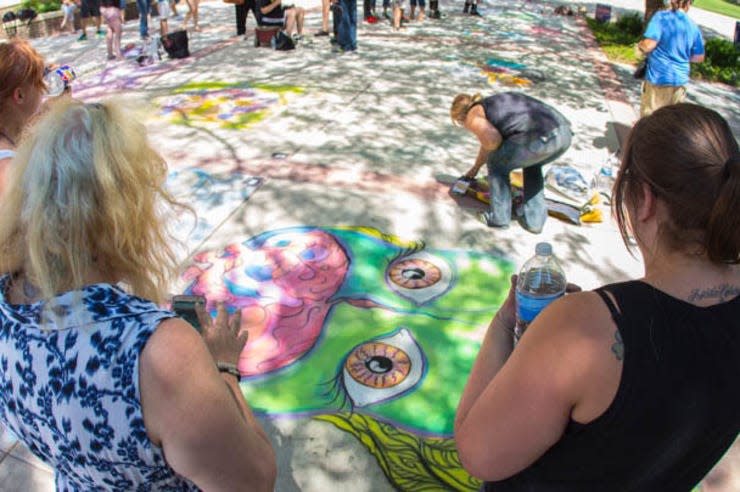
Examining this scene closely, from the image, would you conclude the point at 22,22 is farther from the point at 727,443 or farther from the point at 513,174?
the point at 727,443

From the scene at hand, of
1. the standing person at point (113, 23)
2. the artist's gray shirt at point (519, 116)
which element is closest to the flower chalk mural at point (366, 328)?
the artist's gray shirt at point (519, 116)

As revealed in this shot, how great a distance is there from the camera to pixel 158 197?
1.43 metres

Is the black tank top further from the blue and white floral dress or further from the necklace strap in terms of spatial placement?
the necklace strap

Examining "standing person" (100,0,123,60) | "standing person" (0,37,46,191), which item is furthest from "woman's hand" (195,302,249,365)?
Answer: "standing person" (100,0,123,60)

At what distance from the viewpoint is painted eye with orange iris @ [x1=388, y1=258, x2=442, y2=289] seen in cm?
358

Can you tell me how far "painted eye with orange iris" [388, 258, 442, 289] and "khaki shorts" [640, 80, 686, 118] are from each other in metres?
3.28

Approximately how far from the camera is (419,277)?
144 inches

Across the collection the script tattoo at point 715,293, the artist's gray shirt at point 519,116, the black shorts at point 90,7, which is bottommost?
the artist's gray shirt at point 519,116

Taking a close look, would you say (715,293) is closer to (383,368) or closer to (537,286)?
(537,286)

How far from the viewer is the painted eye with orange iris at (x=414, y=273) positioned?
11.8 ft

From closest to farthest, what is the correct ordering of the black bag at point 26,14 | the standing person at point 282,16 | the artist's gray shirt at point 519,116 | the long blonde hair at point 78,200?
the long blonde hair at point 78,200, the artist's gray shirt at point 519,116, the standing person at point 282,16, the black bag at point 26,14

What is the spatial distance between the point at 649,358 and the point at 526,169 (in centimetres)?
334

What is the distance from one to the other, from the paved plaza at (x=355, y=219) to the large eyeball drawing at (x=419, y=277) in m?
0.02

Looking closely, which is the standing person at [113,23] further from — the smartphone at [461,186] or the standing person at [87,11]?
the smartphone at [461,186]
